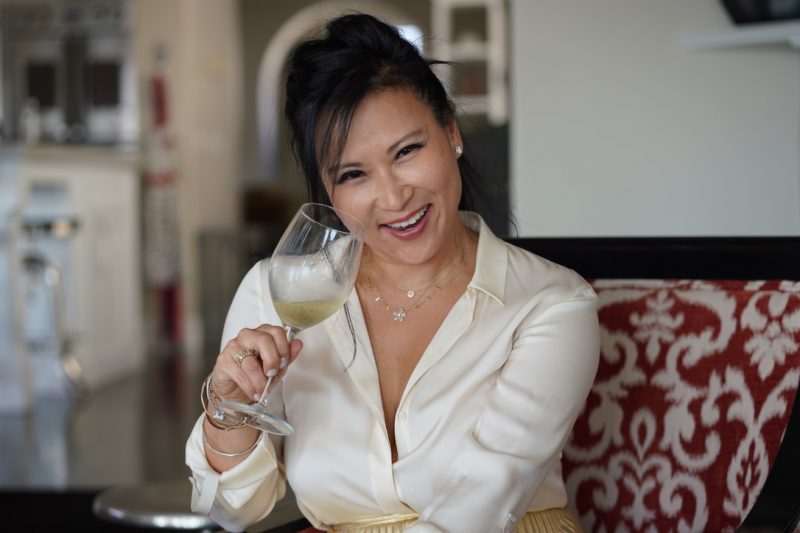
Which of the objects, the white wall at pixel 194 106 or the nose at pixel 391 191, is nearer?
the nose at pixel 391 191

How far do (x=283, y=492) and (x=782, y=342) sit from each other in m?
0.79

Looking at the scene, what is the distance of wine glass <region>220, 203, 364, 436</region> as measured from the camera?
1.22 m

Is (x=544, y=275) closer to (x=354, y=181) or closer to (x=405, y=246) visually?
(x=405, y=246)

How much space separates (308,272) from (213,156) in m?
7.07

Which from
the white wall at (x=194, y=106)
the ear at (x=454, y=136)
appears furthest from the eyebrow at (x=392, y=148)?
the white wall at (x=194, y=106)

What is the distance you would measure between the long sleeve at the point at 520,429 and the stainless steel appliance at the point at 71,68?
6.82 meters

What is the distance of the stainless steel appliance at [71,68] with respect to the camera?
799 centimetres

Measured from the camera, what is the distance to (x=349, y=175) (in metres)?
1.42

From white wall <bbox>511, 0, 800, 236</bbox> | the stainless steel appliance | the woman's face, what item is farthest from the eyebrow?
the stainless steel appliance

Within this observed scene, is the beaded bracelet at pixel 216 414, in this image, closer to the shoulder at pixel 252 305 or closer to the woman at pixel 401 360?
the woman at pixel 401 360

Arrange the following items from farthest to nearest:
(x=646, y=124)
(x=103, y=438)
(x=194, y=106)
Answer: (x=194, y=106)
(x=103, y=438)
(x=646, y=124)

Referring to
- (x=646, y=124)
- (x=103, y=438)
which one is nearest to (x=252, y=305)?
(x=646, y=124)

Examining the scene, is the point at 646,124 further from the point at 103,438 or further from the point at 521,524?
the point at 103,438

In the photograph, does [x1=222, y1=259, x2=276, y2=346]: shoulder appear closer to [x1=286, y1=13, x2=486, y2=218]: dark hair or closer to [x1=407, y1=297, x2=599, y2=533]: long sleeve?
[x1=286, y1=13, x2=486, y2=218]: dark hair
